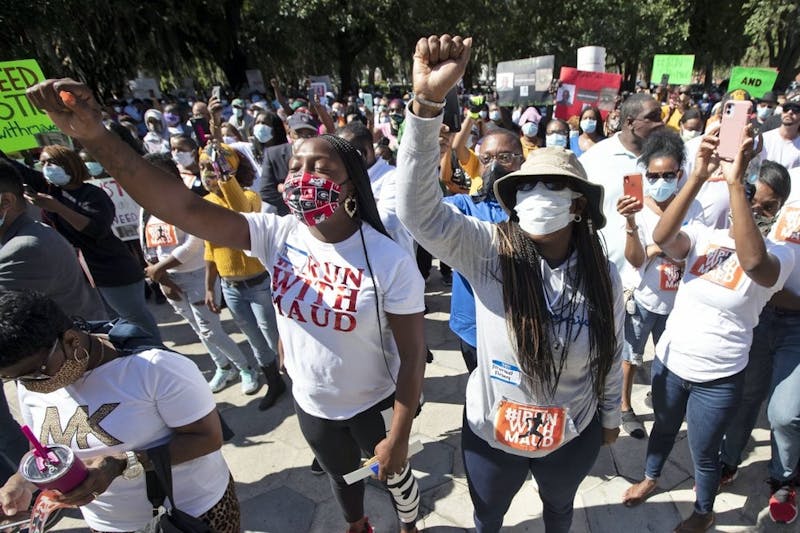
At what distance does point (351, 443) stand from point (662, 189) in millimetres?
2255

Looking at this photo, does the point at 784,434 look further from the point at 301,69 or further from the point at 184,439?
the point at 301,69

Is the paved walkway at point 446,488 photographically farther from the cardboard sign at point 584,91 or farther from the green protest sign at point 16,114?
the cardboard sign at point 584,91

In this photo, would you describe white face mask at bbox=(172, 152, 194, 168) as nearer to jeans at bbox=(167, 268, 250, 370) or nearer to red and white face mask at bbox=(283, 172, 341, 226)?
jeans at bbox=(167, 268, 250, 370)

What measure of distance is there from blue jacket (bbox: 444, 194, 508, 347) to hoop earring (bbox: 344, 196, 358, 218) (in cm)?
87

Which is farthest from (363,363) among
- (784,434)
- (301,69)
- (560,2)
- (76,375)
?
(301,69)

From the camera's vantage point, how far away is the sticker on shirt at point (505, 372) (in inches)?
67.0

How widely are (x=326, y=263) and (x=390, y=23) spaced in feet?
75.4

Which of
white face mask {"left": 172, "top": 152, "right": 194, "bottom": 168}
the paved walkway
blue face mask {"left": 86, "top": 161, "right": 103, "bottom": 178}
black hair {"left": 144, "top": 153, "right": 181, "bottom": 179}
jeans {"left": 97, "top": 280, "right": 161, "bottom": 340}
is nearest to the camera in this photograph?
the paved walkway

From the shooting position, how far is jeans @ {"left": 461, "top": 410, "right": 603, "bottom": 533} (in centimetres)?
186

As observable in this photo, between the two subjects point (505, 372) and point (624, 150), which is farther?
point (624, 150)

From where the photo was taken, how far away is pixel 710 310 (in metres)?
2.16

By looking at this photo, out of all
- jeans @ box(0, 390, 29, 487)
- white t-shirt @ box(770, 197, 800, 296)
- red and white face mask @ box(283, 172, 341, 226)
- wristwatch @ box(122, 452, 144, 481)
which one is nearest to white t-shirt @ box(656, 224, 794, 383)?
white t-shirt @ box(770, 197, 800, 296)

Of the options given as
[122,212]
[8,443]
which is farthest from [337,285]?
[122,212]

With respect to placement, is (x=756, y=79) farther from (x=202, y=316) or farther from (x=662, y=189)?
(x=202, y=316)
